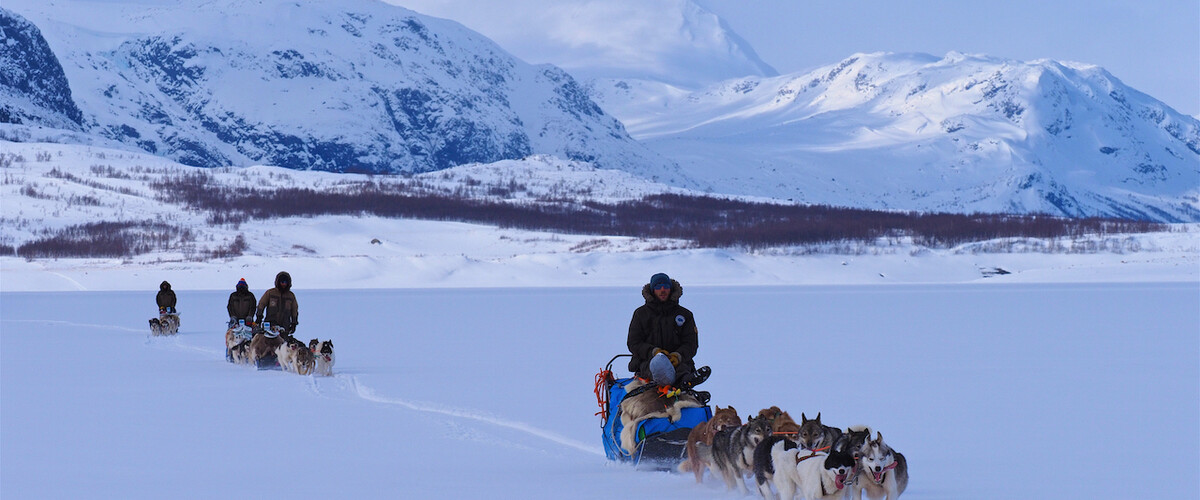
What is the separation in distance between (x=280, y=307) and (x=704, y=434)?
11.9m

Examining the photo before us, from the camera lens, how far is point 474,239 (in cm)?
11731

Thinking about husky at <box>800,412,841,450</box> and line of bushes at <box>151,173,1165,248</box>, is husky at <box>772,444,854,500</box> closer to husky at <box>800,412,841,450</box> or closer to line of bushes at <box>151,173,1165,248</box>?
husky at <box>800,412,841,450</box>

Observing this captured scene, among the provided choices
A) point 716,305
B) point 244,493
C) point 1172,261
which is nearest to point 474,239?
point 1172,261

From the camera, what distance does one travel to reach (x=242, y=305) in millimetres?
21859

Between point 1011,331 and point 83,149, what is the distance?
528ft

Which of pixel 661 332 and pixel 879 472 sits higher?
pixel 661 332

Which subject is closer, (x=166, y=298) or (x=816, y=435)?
(x=816, y=435)

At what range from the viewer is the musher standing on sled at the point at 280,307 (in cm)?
1995

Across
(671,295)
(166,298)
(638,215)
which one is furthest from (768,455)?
A: (638,215)

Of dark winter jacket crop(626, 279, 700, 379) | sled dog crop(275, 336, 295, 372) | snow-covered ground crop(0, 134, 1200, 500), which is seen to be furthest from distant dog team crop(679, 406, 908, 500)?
sled dog crop(275, 336, 295, 372)

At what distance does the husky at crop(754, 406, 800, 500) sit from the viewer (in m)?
8.57

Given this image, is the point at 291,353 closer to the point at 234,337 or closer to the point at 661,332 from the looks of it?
the point at 234,337

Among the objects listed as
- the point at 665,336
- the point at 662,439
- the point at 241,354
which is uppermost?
the point at 665,336

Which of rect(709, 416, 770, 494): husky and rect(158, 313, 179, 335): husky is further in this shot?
rect(158, 313, 179, 335): husky
